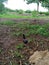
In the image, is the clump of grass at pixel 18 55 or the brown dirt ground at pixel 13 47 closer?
the brown dirt ground at pixel 13 47

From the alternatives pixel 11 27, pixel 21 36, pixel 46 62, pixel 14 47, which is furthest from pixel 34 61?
pixel 11 27

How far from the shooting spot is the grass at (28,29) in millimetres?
9491

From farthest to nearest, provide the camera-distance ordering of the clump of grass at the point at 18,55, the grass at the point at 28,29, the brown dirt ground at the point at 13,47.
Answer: the grass at the point at 28,29, the clump of grass at the point at 18,55, the brown dirt ground at the point at 13,47

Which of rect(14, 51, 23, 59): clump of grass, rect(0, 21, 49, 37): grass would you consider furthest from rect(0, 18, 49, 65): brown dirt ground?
rect(0, 21, 49, 37): grass

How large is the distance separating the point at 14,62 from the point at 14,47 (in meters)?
0.89

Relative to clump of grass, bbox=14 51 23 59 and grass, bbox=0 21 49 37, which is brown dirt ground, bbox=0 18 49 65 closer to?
clump of grass, bbox=14 51 23 59

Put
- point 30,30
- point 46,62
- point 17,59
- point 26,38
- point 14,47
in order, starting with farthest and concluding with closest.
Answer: point 30,30
point 26,38
point 14,47
point 17,59
point 46,62

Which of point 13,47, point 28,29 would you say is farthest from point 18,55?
point 28,29

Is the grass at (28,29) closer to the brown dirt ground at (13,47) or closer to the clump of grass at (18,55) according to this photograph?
the brown dirt ground at (13,47)

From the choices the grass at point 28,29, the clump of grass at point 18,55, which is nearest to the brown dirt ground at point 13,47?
the clump of grass at point 18,55

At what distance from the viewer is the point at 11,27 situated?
33.8 feet

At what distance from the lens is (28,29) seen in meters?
9.95

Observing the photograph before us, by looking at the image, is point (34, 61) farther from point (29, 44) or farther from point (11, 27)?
point (11, 27)

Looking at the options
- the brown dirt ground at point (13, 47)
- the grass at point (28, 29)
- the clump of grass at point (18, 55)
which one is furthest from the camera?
the grass at point (28, 29)
